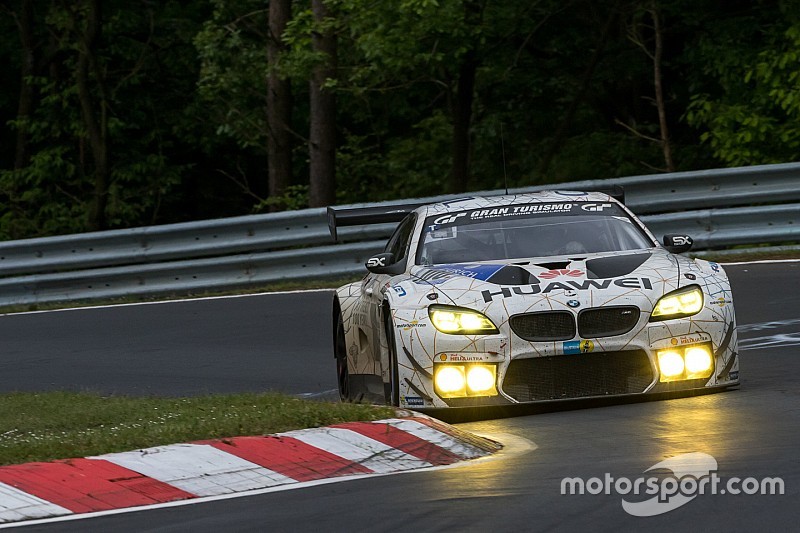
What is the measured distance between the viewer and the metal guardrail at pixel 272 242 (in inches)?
696

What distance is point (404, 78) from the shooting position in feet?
82.6

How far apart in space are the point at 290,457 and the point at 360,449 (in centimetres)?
37

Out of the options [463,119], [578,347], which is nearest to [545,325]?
[578,347]

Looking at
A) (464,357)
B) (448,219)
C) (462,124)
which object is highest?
(462,124)

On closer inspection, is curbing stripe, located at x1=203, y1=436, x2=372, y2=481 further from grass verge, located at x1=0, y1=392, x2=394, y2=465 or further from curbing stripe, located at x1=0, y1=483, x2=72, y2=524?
curbing stripe, located at x1=0, y1=483, x2=72, y2=524

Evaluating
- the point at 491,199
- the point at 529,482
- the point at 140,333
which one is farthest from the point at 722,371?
the point at 140,333

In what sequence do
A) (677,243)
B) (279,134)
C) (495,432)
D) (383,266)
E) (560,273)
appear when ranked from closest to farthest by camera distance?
(495,432)
(560,273)
(677,243)
(383,266)
(279,134)

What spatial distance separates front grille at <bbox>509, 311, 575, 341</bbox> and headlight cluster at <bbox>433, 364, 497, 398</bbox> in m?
0.26

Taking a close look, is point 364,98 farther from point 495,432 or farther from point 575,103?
point 495,432

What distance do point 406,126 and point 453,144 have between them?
5.70 metres

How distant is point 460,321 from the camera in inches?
376

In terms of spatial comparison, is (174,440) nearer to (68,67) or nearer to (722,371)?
(722,371)

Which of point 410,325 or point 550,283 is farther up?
point 550,283

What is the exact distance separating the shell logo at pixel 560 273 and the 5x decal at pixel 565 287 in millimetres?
92
